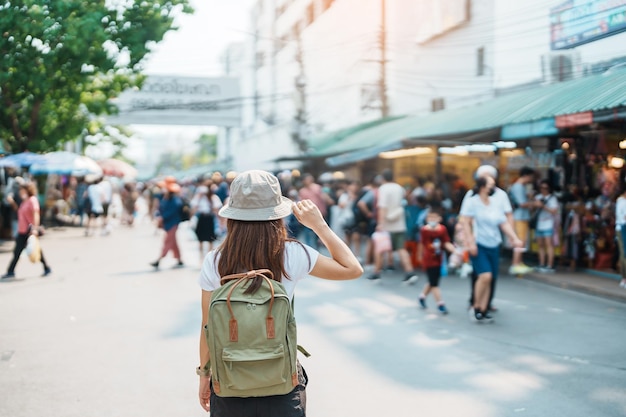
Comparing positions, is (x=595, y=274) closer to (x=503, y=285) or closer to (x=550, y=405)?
(x=503, y=285)

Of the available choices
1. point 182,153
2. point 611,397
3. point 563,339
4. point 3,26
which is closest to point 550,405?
point 611,397

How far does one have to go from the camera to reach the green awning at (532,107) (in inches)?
391

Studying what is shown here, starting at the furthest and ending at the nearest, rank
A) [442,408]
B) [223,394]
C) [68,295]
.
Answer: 1. [68,295]
2. [442,408]
3. [223,394]

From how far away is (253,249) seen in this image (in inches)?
101

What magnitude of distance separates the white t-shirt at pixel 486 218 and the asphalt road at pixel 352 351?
3.22 ft

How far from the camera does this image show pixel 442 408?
4691 mm

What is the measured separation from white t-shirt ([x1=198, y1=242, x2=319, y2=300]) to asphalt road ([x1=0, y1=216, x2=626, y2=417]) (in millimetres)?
2236

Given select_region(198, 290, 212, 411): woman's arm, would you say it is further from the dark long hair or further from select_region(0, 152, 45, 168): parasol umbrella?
select_region(0, 152, 45, 168): parasol umbrella

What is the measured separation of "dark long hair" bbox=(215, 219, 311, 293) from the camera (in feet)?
8.39

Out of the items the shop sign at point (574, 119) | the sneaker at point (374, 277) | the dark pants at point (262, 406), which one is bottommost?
the sneaker at point (374, 277)

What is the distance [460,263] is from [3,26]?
1098 centimetres

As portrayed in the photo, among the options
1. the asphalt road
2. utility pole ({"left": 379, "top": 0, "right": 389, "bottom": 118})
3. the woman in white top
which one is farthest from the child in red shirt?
utility pole ({"left": 379, "top": 0, "right": 389, "bottom": 118})

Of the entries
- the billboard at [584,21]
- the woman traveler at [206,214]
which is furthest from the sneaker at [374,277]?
the billboard at [584,21]

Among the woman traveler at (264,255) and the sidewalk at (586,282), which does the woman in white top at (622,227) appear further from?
the woman traveler at (264,255)
